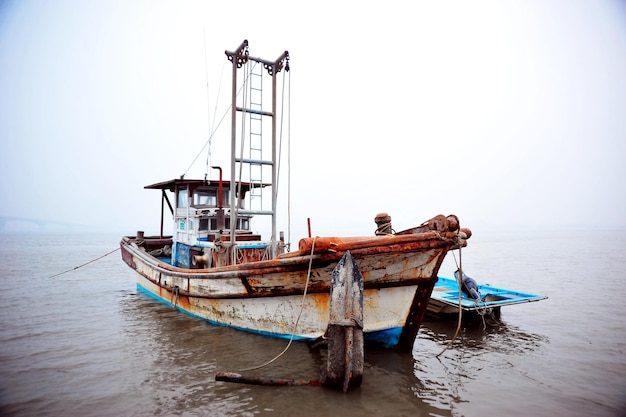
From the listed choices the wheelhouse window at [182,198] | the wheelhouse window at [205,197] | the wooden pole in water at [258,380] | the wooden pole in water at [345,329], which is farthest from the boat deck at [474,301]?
the wheelhouse window at [182,198]

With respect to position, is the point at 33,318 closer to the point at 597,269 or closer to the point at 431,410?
the point at 431,410

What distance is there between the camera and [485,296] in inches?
343

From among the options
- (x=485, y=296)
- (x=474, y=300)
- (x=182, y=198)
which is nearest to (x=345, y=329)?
(x=474, y=300)

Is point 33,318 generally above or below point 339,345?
below

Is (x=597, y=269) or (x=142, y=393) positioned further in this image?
(x=597, y=269)

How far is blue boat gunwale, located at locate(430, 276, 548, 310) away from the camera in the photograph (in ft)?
26.4

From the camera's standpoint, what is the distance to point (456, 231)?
16.1 feet

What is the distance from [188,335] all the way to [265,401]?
3.54 metres

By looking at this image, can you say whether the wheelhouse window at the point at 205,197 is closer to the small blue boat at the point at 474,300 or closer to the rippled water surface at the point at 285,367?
the rippled water surface at the point at 285,367

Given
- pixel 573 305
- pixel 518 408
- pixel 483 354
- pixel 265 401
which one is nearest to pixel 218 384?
pixel 265 401

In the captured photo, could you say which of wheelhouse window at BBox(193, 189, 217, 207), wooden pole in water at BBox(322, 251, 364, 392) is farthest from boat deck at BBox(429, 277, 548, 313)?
wheelhouse window at BBox(193, 189, 217, 207)

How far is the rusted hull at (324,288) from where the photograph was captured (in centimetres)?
490

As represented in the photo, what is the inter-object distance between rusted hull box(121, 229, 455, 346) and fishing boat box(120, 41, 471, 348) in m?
0.02

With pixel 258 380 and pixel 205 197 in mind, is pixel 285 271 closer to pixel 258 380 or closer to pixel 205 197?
pixel 258 380
